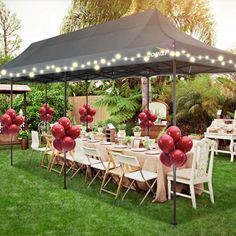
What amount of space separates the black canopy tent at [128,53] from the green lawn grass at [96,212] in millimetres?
1365

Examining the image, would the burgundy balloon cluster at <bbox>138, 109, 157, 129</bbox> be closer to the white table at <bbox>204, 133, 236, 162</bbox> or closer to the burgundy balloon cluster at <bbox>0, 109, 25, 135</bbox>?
the white table at <bbox>204, 133, 236, 162</bbox>

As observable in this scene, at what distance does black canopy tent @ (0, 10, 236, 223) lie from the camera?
507cm

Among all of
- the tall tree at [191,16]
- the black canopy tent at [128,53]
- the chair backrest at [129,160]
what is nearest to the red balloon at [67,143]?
the chair backrest at [129,160]

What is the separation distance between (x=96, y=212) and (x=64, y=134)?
4.76 feet

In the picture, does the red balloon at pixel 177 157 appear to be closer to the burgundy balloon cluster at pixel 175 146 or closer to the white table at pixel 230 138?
the burgundy balloon cluster at pixel 175 146

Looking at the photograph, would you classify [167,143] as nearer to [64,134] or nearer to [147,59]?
[147,59]

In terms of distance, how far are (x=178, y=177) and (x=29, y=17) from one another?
68.9ft

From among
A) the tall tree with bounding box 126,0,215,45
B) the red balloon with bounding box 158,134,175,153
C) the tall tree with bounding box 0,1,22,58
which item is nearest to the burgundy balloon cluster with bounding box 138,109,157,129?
the red balloon with bounding box 158,134,175,153

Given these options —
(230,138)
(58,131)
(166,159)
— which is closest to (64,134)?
(58,131)

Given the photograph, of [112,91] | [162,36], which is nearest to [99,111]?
[112,91]

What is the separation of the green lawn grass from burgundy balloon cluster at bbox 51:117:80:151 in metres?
0.83

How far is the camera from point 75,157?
6691mm

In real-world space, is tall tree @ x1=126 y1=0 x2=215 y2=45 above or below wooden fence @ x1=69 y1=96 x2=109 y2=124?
above

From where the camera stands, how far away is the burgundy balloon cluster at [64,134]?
5.75 metres
